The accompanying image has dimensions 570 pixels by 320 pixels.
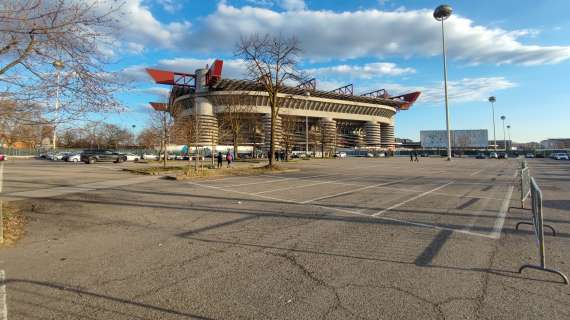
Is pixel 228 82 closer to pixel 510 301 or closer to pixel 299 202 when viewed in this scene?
pixel 299 202

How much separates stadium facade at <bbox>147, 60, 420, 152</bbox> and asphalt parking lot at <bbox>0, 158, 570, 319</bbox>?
41.6 metres

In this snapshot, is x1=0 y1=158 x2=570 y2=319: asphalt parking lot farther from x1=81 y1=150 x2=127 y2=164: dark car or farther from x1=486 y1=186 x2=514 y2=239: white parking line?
x1=81 y1=150 x2=127 y2=164: dark car

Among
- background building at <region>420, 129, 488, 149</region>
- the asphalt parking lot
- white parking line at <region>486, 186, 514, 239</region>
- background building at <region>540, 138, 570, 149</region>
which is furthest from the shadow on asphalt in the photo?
background building at <region>540, 138, 570, 149</region>

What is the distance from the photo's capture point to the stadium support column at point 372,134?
122 meters

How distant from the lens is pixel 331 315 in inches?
115

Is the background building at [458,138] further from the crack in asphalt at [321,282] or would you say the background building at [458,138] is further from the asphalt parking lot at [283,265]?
the crack in asphalt at [321,282]

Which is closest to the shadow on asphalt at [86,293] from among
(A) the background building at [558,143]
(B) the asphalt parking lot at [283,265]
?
(B) the asphalt parking lot at [283,265]

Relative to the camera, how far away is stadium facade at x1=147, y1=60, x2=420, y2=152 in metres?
73.2

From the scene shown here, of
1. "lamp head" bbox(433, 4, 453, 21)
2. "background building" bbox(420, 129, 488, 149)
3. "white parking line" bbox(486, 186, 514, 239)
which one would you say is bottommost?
→ "white parking line" bbox(486, 186, 514, 239)

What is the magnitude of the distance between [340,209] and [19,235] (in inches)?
282

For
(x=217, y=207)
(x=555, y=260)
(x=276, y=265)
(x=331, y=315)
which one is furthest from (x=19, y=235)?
(x=555, y=260)

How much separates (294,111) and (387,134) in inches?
2082

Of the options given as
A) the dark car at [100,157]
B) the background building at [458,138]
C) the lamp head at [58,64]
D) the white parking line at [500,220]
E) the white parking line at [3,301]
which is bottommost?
the white parking line at [500,220]

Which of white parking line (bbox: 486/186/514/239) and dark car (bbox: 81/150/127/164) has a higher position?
dark car (bbox: 81/150/127/164)
